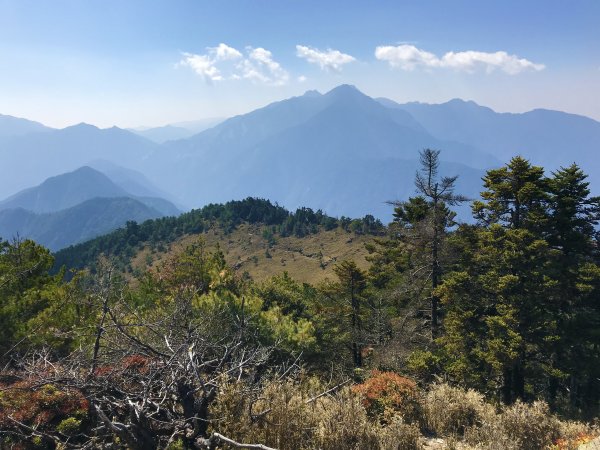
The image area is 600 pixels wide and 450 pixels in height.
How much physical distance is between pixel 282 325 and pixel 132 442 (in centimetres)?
1084

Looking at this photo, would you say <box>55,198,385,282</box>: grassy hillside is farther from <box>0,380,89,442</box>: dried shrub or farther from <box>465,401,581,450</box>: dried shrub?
<box>0,380,89,442</box>: dried shrub

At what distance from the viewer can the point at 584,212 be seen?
16000 mm

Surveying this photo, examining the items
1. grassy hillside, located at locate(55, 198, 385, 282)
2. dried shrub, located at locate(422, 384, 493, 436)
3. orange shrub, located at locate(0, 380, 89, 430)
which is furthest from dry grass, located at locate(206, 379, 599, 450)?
grassy hillside, located at locate(55, 198, 385, 282)

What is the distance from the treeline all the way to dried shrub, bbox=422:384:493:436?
65570mm

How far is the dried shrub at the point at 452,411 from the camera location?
30.1 feet

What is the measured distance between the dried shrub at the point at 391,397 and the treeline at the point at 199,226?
65270 mm

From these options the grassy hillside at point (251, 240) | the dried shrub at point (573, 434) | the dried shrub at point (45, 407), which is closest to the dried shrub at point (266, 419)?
the dried shrub at point (45, 407)

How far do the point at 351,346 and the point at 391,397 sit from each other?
545 inches

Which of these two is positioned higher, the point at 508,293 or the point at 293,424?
the point at 293,424

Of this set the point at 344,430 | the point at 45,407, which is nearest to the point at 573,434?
the point at 344,430

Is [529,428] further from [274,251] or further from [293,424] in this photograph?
[274,251]

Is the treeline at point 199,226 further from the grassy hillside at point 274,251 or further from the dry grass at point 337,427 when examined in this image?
the dry grass at point 337,427

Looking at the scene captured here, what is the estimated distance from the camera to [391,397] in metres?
9.50

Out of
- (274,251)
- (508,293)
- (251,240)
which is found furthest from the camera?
(251,240)
